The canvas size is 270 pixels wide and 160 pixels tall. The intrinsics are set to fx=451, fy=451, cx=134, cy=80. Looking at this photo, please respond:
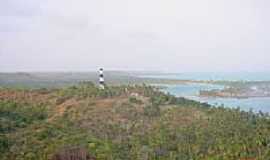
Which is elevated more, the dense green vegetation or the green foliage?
the green foliage

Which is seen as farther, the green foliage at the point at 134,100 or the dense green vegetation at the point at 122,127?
the green foliage at the point at 134,100

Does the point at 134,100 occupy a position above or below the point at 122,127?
above

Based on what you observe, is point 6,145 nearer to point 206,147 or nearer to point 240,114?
point 206,147

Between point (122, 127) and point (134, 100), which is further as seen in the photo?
point (134, 100)

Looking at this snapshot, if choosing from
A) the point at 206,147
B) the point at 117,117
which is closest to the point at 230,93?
the point at 117,117

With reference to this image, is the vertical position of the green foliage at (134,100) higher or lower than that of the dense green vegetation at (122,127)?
higher

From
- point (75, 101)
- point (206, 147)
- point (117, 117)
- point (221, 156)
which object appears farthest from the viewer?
point (75, 101)

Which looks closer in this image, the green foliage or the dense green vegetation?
the dense green vegetation

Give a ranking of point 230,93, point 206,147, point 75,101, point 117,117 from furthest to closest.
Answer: point 230,93 < point 75,101 < point 117,117 < point 206,147
